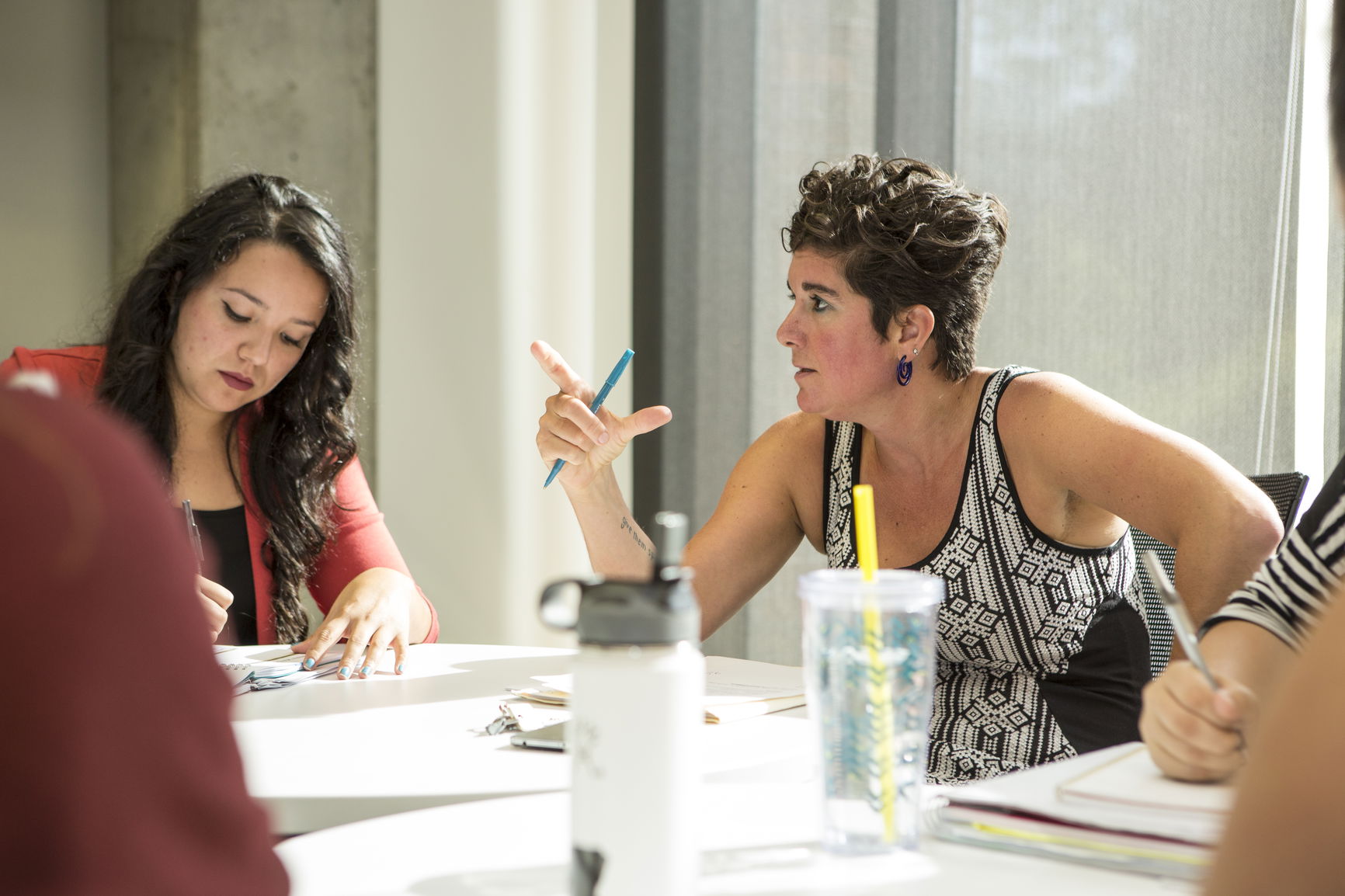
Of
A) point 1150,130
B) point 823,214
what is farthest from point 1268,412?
point 823,214

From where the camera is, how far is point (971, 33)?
279 centimetres

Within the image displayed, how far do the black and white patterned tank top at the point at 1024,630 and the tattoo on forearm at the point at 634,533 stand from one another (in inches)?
20.0

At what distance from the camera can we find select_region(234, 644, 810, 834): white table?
40.6 inches

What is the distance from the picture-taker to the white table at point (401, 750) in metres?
1.03

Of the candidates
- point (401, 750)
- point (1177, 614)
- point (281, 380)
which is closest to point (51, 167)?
point (281, 380)

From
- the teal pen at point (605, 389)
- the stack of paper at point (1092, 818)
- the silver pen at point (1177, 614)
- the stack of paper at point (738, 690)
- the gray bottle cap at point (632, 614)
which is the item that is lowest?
the stack of paper at point (738, 690)

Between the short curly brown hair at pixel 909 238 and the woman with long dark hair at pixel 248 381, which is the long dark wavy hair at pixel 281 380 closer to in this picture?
the woman with long dark hair at pixel 248 381

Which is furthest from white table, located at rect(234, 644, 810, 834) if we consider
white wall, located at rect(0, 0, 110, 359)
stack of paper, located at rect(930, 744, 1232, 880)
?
white wall, located at rect(0, 0, 110, 359)

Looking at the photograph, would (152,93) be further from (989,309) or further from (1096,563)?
(1096,563)

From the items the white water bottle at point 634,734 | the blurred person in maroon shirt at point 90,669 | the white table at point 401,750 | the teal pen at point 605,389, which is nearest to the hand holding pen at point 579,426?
the teal pen at point 605,389

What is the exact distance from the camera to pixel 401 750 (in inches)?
46.7

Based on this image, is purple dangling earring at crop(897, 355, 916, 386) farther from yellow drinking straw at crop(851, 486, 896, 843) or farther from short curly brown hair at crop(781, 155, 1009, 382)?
yellow drinking straw at crop(851, 486, 896, 843)

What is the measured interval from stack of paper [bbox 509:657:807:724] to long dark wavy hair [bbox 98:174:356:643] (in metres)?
0.80

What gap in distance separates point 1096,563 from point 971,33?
148 centimetres
